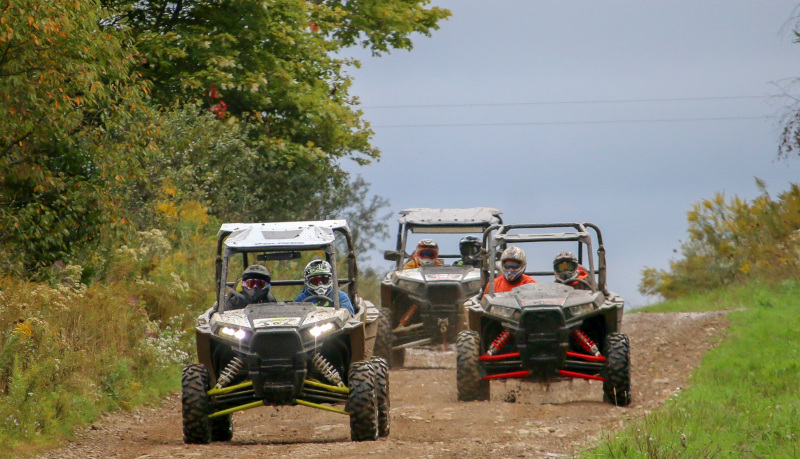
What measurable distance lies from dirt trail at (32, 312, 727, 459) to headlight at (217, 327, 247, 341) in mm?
986

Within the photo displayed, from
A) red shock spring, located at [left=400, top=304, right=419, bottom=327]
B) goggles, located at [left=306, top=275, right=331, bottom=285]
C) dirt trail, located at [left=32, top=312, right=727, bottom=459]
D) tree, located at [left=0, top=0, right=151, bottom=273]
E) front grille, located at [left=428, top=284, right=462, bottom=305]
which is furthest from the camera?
red shock spring, located at [left=400, top=304, right=419, bottom=327]

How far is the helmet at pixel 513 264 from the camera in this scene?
13.2 m

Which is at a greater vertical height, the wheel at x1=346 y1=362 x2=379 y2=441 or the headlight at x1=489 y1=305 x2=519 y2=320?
the headlight at x1=489 y1=305 x2=519 y2=320

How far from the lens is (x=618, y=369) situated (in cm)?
1197

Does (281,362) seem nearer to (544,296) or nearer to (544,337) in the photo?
(544,337)

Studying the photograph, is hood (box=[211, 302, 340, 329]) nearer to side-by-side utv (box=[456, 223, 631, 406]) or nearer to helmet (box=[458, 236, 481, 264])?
side-by-side utv (box=[456, 223, 631, 406])

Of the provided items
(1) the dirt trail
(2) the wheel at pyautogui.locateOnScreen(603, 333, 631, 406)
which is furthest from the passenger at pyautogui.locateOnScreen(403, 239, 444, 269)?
(2) the wheel at pyautogui.locateOnScreen(603, 333, 631, 406)

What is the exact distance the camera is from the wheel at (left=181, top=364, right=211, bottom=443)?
970cm

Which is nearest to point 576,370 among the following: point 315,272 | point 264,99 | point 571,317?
point 571,317

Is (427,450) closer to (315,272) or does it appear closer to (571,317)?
(315,272)

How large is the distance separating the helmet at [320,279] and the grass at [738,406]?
317 cm

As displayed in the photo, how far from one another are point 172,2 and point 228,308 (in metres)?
15.2

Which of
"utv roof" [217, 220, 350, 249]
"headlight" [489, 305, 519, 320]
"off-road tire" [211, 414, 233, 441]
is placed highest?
"utv roof" [217, 220, 350, 249]

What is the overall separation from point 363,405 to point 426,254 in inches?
314
